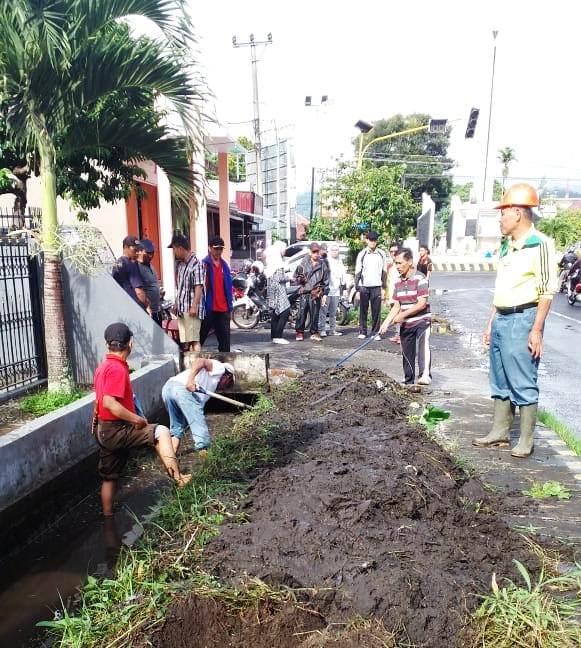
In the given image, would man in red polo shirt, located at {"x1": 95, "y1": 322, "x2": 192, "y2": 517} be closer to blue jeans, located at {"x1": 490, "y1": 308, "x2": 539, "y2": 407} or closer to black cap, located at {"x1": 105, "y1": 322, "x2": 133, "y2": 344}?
black cap, located at {"x1": 105, "y1": 322, "x2": 133, "y2": 344}

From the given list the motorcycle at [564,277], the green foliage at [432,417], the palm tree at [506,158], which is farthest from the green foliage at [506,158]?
the green foliage at [432,417]

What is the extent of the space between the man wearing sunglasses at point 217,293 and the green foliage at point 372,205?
7944 millimetres

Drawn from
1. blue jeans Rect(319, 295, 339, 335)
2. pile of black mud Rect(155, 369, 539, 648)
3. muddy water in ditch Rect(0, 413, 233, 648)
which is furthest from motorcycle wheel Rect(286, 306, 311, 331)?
pile of black mud Rect(155, 369, 539, 648)

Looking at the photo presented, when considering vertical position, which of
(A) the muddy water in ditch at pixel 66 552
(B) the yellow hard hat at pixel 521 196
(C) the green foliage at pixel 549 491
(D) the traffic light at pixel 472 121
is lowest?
(A) the muddy water in ditch at pixel 66 552

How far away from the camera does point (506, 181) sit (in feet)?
194

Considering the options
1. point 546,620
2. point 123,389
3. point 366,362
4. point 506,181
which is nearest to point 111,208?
point 366,362

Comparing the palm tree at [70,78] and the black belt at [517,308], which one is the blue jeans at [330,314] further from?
the black belt at [517,308]

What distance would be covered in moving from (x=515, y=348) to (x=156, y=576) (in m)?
3.13

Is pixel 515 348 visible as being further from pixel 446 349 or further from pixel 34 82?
pixel 446 349

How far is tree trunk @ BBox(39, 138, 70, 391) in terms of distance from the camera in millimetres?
5762

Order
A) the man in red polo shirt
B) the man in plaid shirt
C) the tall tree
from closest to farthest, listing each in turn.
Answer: the man in red polo shirt, the man in plaid shirt, the tall tree

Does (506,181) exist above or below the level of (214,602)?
above

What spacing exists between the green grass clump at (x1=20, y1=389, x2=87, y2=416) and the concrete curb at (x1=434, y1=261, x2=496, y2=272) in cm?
3163

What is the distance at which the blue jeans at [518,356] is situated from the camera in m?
4.56
